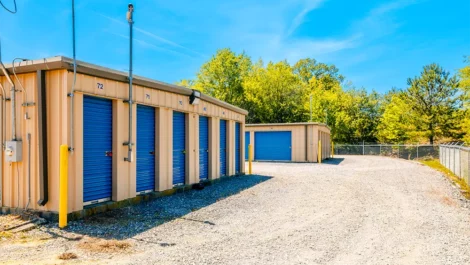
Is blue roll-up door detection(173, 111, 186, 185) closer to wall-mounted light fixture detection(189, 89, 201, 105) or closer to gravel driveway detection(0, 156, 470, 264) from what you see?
wall-mounted light fixture detection(189, 89, 201, 105)

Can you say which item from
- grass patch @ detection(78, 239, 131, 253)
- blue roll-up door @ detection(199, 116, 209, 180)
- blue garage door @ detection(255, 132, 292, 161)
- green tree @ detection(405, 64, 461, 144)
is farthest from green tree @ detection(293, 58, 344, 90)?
grass patch @ detection(78, 239, 131, 253)

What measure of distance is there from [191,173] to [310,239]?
563 cm

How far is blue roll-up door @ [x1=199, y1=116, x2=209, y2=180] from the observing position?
11291 millimetres

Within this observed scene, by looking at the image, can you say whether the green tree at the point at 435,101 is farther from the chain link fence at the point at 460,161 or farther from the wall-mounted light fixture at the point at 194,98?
the wall-mounted light fixture at the point at 194,98

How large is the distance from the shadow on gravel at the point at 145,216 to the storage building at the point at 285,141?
45.5 ft

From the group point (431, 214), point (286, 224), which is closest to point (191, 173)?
point (286, 224)

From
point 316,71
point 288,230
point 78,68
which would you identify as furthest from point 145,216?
point 316,71

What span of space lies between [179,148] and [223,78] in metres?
35.1

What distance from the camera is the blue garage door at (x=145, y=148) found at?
8281 mm

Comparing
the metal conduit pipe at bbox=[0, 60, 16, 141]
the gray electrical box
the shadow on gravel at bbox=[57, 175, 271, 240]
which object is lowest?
the shadow on gravel at bbox=[57, 175, 271, 240]

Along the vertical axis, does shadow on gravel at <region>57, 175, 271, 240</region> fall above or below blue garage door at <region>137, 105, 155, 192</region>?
below

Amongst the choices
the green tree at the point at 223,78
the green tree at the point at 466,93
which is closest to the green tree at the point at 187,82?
the green tree at the point at 223,78

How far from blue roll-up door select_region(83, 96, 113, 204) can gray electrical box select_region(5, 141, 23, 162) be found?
3.72 ft

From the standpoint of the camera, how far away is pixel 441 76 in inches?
1362
